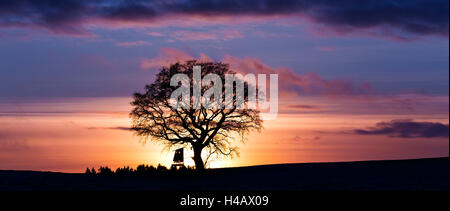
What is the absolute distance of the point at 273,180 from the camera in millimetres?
29766

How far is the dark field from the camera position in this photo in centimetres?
2598

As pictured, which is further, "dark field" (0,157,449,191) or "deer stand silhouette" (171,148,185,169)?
"deer stand silhouette" (171,148,185,169)

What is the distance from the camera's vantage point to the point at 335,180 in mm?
28641

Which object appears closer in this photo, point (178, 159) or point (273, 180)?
point (273, 180)

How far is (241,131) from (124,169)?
8.45 meters

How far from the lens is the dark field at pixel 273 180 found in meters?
26.0

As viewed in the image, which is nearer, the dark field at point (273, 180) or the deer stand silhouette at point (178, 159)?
the dark field at point (273, 180)

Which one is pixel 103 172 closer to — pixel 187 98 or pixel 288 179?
pixel 187 98
